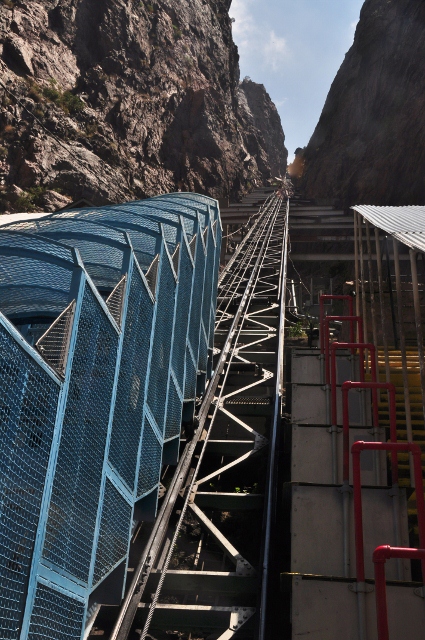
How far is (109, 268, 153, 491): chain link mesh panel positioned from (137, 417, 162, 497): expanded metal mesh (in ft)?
0.99

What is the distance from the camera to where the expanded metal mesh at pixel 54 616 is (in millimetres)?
2473

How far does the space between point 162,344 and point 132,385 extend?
1.05 metres

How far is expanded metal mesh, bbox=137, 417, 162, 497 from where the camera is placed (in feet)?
15.0

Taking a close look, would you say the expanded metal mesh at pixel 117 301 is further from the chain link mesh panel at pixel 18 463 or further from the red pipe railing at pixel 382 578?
the red pipe railing at pixel 382 578

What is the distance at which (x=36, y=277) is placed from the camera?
13.1ft

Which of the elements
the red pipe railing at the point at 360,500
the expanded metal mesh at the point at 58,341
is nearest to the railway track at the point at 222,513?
the red pipe railing at the point at 360,500

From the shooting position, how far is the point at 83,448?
311 cm

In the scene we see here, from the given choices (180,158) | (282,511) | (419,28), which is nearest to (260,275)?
(282,511)

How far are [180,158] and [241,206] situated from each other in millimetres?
6415

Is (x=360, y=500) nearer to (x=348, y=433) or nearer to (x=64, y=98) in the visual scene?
(x=348, y=433)

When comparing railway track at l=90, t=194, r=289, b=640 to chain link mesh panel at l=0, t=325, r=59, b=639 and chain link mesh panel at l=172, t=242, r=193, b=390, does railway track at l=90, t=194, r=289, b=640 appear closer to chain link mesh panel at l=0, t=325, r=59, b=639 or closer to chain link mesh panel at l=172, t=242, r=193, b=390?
chain link mesh panel at l=172, t=242, r=193, b=390

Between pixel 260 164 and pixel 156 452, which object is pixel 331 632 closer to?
pixel 156 452

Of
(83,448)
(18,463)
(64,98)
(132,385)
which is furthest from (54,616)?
(64,98)

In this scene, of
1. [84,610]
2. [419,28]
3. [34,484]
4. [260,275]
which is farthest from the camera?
[419,28]
